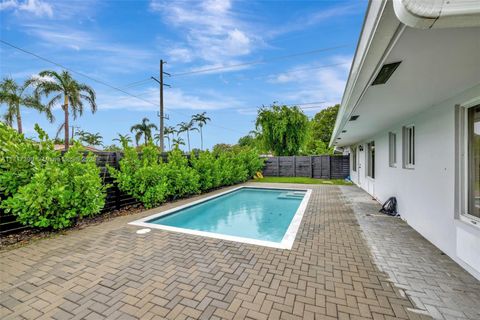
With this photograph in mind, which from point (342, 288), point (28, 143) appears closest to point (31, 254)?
point (28, 143)

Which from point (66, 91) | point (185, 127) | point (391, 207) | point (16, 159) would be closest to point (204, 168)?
point (16, 159)

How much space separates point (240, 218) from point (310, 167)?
37.4ft

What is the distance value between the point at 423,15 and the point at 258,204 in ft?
27.3

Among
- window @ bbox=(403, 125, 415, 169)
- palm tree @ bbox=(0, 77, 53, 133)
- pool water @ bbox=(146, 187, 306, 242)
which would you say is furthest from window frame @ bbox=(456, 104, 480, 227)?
palm tree @ bbox=(0, 77, 53, 133)

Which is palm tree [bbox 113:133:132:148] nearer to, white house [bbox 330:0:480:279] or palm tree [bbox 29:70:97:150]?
white house [bbox 330:0:480:279]

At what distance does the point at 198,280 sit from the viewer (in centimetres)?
273

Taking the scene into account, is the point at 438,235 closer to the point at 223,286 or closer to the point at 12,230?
the point at 223,286

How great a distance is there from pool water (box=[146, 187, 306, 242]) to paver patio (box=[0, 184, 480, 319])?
4.68 feet

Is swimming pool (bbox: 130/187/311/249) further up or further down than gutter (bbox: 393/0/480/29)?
further down

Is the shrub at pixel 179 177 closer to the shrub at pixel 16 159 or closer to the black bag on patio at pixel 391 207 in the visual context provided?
the shrub at pixel 16 159

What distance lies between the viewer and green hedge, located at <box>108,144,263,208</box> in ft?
21.7

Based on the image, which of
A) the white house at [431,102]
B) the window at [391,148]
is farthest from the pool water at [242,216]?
the window at [391,148]

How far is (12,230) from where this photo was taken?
4367 mm

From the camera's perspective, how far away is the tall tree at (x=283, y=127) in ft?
65.6
